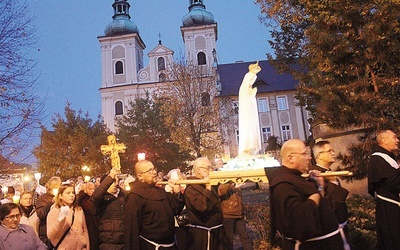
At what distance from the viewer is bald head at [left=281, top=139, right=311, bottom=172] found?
351 centimetres

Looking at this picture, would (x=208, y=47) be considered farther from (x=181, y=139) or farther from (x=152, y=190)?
(x=152, y=190)

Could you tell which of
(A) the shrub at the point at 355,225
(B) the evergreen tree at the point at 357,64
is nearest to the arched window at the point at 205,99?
(B) the evergreen tree at the point at 357,64

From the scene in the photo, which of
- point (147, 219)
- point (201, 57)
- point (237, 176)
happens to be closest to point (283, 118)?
point (201, 57)

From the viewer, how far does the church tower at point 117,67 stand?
5166 cm

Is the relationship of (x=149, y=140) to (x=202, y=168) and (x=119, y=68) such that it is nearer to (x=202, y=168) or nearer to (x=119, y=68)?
(x=119, y=68)

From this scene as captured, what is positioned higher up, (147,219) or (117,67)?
(117,67)

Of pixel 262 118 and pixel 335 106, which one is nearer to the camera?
pixel 335 106

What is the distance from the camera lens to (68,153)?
31797 mm

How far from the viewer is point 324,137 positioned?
12344 mm

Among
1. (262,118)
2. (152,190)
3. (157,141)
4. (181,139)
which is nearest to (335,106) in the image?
(152,190)

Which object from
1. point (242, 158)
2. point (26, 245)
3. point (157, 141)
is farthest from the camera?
point (157, 141)

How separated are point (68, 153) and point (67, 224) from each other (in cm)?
2830

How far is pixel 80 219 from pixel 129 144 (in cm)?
2862

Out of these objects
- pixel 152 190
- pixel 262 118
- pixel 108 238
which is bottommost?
pixel 108 238
